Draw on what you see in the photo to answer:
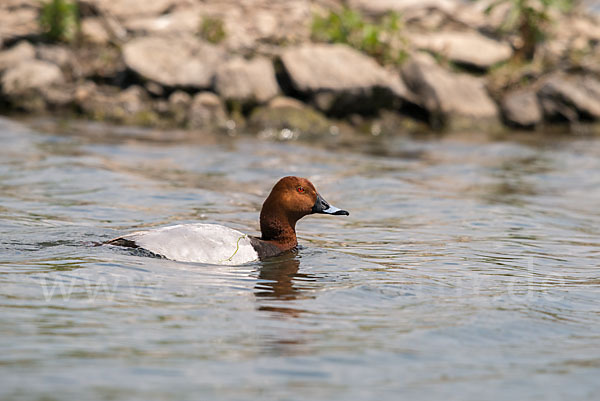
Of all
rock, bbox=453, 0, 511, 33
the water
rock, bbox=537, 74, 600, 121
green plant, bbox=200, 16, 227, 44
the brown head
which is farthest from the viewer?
rock, bbox=453, 0, 511, 33

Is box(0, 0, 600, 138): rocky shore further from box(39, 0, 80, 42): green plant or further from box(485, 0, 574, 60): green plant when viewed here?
box(485, 0, 574, 60): green plant

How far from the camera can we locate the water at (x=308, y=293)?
4.82 metres

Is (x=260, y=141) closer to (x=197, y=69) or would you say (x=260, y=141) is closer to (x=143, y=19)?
(x=197, y=69)

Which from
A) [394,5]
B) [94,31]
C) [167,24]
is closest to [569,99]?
[394,5]

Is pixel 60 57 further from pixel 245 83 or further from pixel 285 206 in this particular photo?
pixel 285 206

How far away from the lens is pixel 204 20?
73.8ft

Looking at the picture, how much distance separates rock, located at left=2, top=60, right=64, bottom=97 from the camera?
788 inches

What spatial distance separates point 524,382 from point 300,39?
1890cm

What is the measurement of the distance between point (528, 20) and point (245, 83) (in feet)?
28.9

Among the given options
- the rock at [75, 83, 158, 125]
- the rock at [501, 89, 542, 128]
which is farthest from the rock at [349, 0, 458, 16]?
the rock at [75, 83, 158, 125]

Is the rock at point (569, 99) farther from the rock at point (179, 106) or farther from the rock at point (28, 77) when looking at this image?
the rock at point (28, 77)

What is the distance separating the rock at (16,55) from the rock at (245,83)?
473cm

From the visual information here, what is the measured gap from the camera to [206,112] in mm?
19750

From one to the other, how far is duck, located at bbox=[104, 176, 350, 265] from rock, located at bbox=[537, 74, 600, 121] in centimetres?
1483
